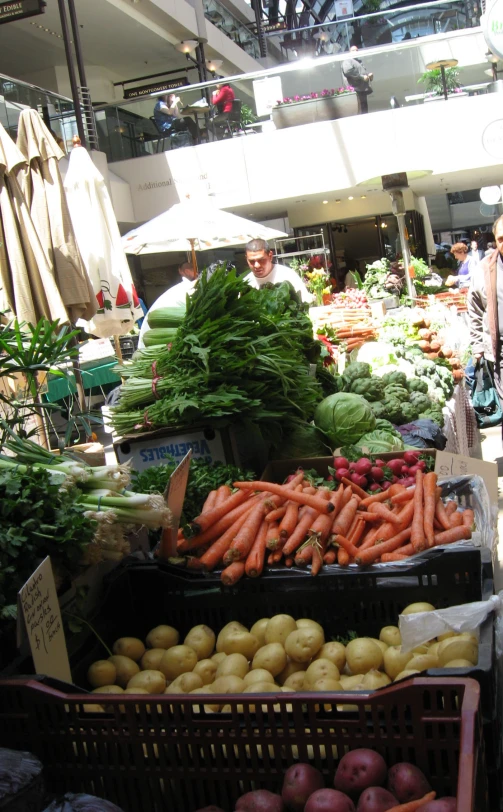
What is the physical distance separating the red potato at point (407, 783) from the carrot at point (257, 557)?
0.95m

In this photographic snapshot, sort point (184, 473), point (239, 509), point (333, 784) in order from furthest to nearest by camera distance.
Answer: point (239, 509)
point (184, 473)
point (333, 784)

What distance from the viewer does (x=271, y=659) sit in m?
1.95

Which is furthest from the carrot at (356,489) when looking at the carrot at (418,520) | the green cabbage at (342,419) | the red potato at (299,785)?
the red potato at (299,785)

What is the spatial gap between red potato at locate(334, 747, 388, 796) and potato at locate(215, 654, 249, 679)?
0.60 m

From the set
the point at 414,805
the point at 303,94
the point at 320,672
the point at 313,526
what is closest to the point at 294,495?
the point at 313,526

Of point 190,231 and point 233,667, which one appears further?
point 190,231

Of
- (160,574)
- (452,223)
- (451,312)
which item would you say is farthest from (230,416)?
(452,223)

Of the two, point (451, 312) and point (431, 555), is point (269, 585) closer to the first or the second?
point (431, 555)

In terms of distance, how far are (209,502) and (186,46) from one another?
17437 millimetres

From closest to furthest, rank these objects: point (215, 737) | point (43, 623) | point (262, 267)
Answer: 1. point (215, 737)
2. point (43, 623)
3. point (262, 267)

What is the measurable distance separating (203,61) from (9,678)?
18.7 metres

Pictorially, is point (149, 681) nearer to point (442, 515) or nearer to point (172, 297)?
A: point (442, 515)

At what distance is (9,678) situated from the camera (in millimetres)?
1505

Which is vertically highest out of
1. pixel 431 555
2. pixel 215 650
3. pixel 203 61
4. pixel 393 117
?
Answer: pixel 203 61
